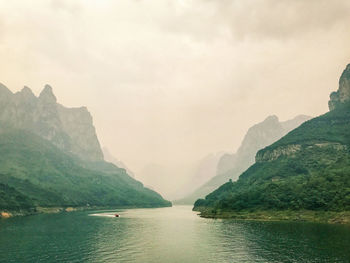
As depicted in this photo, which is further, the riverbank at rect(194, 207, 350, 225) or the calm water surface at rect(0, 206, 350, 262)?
the riverbank at rect(194, 207, 350, 225)

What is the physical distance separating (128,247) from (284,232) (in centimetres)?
6907

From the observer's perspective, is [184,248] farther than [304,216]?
No

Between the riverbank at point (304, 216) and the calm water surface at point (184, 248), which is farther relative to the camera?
the riverbank at point (304, 216)

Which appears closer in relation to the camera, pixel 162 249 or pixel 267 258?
pixel 267 258

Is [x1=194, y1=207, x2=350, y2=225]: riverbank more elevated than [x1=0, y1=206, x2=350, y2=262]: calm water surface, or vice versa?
[x1=194, y1=207, x2=350, y2=225]: riverbank

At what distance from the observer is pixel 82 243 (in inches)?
4038

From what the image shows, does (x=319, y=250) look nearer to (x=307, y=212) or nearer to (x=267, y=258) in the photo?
(x=267, y=258)

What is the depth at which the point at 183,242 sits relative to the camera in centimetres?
10675

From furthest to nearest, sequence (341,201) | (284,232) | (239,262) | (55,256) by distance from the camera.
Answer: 1. (341,201)
2. (284,232)
3. (55,256)
4. (239,262)

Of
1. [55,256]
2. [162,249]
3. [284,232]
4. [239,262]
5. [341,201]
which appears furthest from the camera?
[341,201]

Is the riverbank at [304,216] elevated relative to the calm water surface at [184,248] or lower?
elevated

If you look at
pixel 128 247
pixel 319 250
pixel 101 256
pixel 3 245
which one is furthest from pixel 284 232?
pixel 3 245

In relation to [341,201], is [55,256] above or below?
below

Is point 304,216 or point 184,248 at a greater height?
point 304,216
